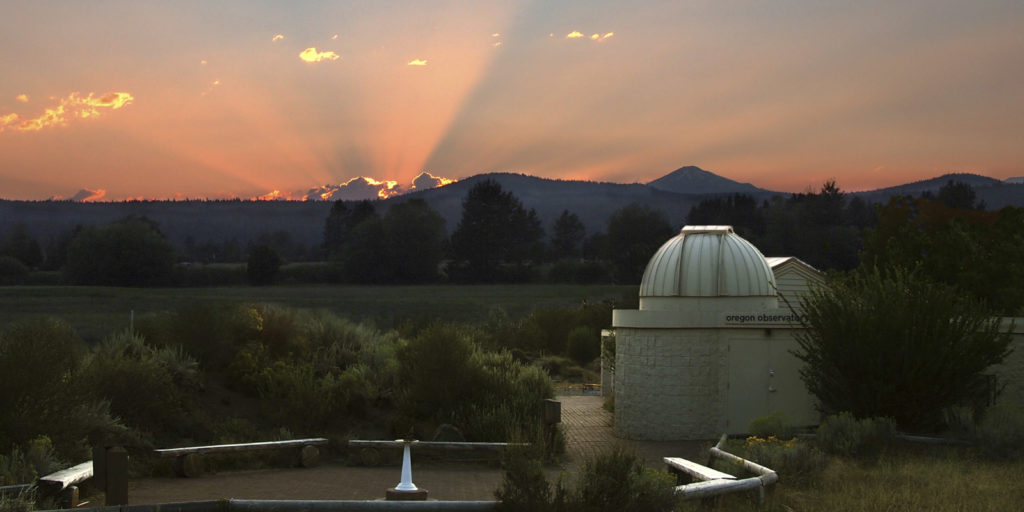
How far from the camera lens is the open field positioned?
53.3 m

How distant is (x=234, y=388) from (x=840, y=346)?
40.8 feet

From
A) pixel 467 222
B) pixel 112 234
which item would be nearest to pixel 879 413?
pixel 112 234

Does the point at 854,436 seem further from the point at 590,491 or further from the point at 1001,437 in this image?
the point at 590,491

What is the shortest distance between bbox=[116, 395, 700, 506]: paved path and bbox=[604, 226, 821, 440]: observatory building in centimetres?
239

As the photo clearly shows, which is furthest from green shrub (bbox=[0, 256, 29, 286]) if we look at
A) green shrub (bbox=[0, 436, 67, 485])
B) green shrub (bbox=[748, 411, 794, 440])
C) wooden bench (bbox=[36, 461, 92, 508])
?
wooden bench (bbox=[36, 461, 92, 508])

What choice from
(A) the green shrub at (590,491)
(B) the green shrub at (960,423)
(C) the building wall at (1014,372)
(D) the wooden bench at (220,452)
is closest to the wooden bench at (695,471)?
(A) the green shrub at (590,491)

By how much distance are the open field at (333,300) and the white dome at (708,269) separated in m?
24.5

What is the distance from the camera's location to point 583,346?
1747 inches

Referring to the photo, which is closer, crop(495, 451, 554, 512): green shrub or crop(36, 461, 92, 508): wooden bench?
crop(495, 451, 554, 512): green shrub

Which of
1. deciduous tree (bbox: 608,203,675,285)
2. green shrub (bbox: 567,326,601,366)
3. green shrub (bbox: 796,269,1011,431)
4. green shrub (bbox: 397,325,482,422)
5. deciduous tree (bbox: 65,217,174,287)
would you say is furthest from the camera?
deciduous tree (bbox: 608,203,675,285)

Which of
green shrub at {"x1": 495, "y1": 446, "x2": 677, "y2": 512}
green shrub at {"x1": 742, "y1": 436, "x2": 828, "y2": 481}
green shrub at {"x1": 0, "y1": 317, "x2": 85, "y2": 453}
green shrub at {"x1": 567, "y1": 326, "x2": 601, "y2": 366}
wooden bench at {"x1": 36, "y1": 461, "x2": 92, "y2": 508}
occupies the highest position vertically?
green shrub at {"x1": 0, "y1": 317, "x2": 85, "y2": 453}

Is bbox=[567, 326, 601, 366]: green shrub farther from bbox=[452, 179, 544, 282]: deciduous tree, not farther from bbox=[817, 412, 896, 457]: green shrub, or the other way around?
bbox=[452, 179, 544, 282]: deciduous tree

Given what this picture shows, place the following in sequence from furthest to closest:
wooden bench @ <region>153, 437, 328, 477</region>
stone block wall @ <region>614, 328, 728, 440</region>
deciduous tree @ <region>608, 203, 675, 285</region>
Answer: deciduous tree @ <region>608, 203, 675, 285</region> → stone block wall @ <region>614, 328, 728, 440</region> → wooden bench @ <region>153, 437, 328, 477</region>

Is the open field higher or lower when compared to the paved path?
higher
